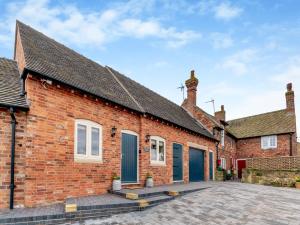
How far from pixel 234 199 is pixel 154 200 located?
13.2 feet

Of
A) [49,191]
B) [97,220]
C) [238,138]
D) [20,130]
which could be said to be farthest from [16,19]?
[238,138]

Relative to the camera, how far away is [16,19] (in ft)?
37.9

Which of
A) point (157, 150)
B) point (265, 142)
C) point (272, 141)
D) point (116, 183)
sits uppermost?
point (272, 141)

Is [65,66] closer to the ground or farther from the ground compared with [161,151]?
farther from the ground

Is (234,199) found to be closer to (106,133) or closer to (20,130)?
(106,133)

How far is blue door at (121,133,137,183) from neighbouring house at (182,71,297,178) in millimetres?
12154

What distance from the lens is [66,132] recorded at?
8.83m

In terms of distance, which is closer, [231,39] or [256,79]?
[231,39]

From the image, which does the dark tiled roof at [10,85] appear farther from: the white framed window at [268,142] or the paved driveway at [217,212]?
the white framed window at [268,142]

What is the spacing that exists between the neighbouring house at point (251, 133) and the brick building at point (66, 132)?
847 centimetres

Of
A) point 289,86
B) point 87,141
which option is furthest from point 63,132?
point 289,86

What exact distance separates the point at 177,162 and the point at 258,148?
54.7 ft

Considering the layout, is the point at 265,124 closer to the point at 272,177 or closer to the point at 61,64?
the point at 272,177

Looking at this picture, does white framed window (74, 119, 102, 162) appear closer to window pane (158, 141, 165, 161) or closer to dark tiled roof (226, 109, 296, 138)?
window pane (158, 141, 165, 161)
